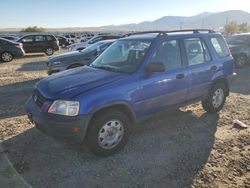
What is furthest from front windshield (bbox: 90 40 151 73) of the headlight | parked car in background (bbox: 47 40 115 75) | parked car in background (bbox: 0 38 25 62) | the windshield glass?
parked car in background (bbox: 0 38 25 62)

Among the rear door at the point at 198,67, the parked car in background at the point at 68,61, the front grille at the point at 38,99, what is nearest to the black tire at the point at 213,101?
the rear door at the point at 198,67

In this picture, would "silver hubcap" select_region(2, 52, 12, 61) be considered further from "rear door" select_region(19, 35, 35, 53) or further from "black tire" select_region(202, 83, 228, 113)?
"black tire" select_region(202, 83, 228, 113)

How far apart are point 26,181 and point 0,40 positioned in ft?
52.0

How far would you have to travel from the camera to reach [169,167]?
419 centimetres

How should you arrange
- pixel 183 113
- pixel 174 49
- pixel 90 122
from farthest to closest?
pixel 183 113 → pixel 174 49 → pixel 90 122

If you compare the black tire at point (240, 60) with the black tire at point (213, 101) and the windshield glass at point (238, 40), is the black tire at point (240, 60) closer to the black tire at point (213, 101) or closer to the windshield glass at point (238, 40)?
the windshield glass at point (238, 40)

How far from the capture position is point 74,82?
444 cm

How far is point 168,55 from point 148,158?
1921mm

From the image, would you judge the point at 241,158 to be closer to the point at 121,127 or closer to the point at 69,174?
the point at 121,127

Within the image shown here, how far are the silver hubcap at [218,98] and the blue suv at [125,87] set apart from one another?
0.68ft

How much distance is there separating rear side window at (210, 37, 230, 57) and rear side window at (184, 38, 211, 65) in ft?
1.21

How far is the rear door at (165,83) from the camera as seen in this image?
4691 millimetres

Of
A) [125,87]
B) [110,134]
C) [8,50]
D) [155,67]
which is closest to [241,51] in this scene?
[155,67]

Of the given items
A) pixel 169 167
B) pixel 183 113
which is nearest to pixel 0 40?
pixel 183 113
